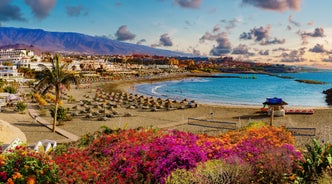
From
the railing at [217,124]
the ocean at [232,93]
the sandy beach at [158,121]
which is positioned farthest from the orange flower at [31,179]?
the ocean at [232,93]

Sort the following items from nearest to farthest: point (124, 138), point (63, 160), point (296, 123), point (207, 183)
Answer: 1. point (207, 183)
2. point (63, 160)
3. point (124, 138)
4. point (296, 123)

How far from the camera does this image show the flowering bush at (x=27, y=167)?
230 inches

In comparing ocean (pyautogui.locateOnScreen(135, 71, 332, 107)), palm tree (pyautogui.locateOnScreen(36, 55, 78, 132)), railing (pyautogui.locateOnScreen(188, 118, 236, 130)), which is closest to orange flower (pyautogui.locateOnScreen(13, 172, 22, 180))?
palm tree (pyautogui.locateOnScreen(36, 55, 78, 132))

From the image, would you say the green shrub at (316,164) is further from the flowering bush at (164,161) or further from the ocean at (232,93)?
the ocean at (232,93)

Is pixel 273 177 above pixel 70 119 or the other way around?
above

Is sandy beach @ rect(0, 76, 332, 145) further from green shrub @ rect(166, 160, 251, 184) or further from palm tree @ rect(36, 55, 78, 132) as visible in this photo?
green shrub @ rect(166, 160, 251, 184)

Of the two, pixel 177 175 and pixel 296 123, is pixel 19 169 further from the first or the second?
pixel 296 123

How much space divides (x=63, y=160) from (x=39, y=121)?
16.5 metres

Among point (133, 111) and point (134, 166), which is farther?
point (133, 111)

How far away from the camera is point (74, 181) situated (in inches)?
242

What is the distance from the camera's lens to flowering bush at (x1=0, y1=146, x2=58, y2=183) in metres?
5.83

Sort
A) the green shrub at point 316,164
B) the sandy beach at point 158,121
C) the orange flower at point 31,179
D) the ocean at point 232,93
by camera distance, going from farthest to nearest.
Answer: the ocean at point 232,93 → the sandy beach at point 158,121 → the green shrub at point 316,164 → the orange flower at point 31,179

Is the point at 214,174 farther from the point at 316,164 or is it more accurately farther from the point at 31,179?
the point at 31,179

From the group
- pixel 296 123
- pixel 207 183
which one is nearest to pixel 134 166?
pixel 207 183
